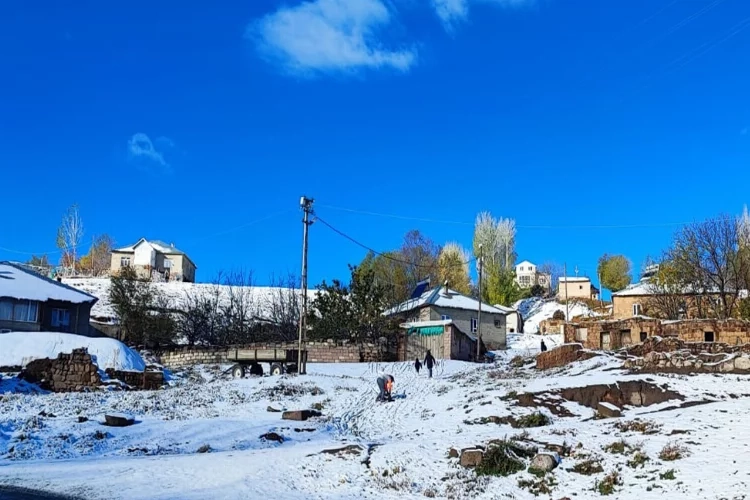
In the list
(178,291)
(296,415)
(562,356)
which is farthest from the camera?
(178,291)

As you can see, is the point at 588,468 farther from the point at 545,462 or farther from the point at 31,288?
the point at 31,288

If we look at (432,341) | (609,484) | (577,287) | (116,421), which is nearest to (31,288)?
(432,341)

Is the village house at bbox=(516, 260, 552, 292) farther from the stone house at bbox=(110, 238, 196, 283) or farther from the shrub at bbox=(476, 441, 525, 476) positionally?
the shrub at bbox=(476, 441, 525, 476)

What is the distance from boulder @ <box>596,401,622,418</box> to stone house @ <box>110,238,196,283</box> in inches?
3078

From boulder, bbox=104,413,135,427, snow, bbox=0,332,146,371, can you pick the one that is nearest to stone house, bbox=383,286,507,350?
snow, bbox=0,332,146,371

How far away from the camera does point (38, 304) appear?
47156 millimetres

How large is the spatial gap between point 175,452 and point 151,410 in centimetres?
570

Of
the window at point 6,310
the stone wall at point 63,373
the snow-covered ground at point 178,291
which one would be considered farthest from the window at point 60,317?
the stone wall at point 63,373

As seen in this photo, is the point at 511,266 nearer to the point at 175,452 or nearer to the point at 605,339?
the point at 605,339

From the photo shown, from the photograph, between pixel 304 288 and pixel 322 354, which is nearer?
pixel 304 288

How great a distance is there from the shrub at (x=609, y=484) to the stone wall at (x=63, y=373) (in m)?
23.7

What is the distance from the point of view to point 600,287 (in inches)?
3878

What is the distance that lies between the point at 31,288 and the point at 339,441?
36.3 meters

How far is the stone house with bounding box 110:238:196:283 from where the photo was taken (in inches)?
3666
